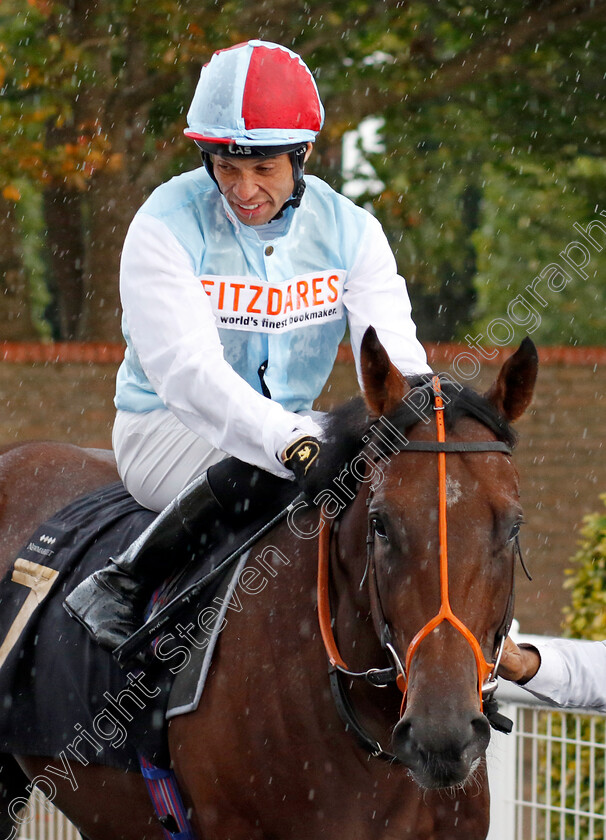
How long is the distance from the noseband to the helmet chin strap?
0.89 meters

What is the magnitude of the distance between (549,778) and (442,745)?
70.7 inches

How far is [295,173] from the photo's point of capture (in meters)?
3.30

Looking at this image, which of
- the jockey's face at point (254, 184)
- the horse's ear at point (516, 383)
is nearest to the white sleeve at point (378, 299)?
the jockey's face at point (254, 184)

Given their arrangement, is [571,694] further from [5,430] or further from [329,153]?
[329,153]

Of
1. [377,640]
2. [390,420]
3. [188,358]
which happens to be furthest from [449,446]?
[188,358]

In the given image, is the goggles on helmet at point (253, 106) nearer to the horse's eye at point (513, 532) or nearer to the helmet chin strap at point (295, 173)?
the helmet chin strap at point (295, 173)

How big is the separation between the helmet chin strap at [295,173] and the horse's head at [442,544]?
87 cm

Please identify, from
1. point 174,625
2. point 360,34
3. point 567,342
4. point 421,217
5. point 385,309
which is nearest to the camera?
point 174,625

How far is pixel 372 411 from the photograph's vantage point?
271cm

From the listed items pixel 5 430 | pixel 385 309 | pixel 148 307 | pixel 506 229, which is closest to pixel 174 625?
pixel 148 307

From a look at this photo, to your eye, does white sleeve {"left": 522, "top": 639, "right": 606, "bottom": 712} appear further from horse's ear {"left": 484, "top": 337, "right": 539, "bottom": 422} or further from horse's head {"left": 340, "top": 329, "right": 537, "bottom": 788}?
horse's ear {"left": 484, "top": 337, "right": 539, "bottom": 422}

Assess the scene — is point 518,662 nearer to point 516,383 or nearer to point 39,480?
point 516,383

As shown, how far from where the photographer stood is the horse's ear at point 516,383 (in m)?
2.61

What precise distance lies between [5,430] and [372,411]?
7.52m
